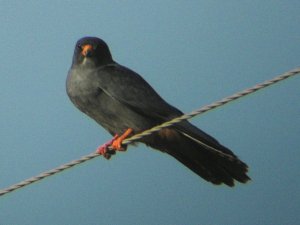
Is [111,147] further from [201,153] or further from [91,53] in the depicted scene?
[91,53]

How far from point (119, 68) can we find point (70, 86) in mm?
694

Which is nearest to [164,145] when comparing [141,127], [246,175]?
[141,127]

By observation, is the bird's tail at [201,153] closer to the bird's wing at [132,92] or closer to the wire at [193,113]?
the bird's wing at [132,92]

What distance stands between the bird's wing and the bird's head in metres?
0.16

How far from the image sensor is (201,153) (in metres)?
7.70

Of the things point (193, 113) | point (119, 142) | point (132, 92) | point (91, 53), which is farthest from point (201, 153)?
point (193, 113)

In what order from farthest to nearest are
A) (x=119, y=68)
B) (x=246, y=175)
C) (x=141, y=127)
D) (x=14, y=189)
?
(x=119, y=68) → (x=141, y=127) → (x=246, y=175) → (x=14, y=189)

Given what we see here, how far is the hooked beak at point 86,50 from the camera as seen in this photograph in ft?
27.9

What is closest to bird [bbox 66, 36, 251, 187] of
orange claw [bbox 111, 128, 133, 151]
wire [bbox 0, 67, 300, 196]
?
orange claw [bbox 111, 128, 133, 151]

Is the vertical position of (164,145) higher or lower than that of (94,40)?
lower

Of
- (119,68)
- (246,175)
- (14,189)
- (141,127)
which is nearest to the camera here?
(14,189)

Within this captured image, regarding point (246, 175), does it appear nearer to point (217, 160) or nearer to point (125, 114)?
point (217, 160)

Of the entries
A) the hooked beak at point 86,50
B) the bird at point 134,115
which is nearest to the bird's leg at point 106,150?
the bird at point 134,115

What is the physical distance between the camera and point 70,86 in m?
8.10
